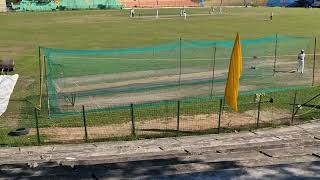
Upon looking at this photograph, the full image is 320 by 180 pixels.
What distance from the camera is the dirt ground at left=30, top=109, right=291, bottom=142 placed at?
50.2 feet

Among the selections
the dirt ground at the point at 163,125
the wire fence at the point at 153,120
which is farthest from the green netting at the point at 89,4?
the dirt ground at the point at 163,125

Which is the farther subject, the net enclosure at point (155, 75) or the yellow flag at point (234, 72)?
the net enclosure at point (155, 75)

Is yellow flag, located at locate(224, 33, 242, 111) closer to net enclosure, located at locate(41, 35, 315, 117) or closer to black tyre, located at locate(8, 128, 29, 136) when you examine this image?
net enclosure, located at locate(41, 35, 315, 117)

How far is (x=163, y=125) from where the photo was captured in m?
16.3

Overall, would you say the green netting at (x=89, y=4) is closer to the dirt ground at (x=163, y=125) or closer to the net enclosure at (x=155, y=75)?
the net enclosure at (x=155, y=75)

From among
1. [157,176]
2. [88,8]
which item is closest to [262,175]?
[157,176]

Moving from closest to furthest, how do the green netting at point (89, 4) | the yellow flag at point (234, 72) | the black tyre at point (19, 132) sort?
1. the yellow flag at point (234, 72)
2. the black tyre at point (19, 132)
3. the green netting at point (89, 4)

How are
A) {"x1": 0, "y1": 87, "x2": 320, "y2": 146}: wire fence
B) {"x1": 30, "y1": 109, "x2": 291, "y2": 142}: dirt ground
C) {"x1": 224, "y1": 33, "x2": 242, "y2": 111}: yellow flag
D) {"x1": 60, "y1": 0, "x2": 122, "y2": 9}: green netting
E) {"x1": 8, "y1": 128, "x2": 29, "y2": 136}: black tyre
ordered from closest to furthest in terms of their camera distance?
{"x1": 224, "y1": 33, "x2": 242, "y2": 111}: yellow flag < {"x1": 0, "y1": 87, "x2": 320, "y2": 146}: wire fence < {"x1": 8, "y1": 128, "x2": 29, "y2": 136}: black tyre < {"x1": 30, "y1": 109, "x2": 291, "y2": 142}: dirt ground < {"x1": 60, "y1": 0, "x2": 122, "y2": 9}: green netting

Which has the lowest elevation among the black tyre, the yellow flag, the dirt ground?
the dirt ground

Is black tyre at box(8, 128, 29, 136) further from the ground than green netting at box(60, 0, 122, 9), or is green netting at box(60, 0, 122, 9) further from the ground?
green netting at box(60, 0, 122, 9)

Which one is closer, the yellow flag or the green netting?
the yellow flag

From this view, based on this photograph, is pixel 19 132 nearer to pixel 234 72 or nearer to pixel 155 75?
pixel 234 72

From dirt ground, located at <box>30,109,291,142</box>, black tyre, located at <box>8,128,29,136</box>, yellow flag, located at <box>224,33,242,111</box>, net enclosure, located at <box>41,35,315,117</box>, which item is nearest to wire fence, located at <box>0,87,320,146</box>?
dirt ground, located at <box>30,109,291,142</box>

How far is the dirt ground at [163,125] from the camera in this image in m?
15.3
